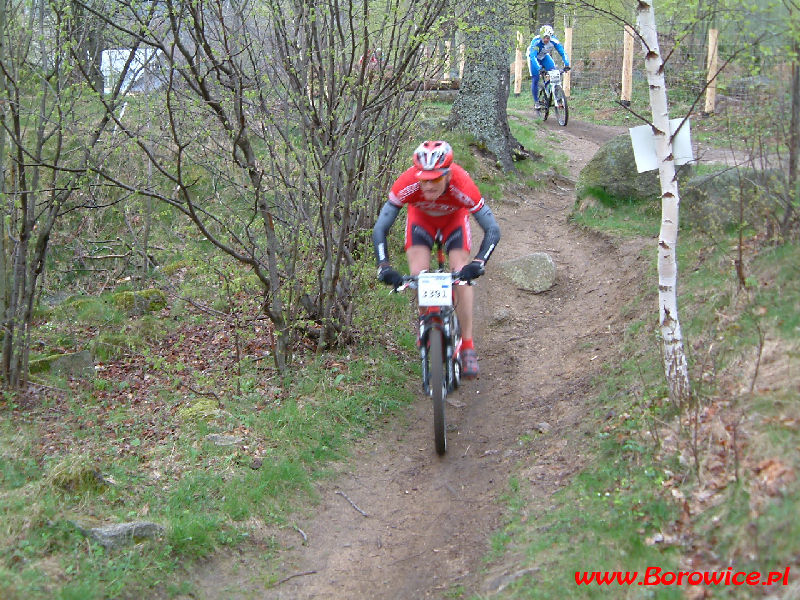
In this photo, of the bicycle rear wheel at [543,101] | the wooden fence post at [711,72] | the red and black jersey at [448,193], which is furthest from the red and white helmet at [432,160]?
the bicycle rear wheel at [543,101]

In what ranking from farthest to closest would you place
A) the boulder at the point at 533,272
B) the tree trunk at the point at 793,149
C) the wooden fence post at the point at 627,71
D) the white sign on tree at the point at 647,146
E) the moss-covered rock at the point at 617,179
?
the wooden fence post at the point at 627,71 → the moss-covered rock at the point at 617,179 → the boulder at the point at 533,272 → the tree trunk at the point at 793,149 → the white sign on tree at the point at 647,146

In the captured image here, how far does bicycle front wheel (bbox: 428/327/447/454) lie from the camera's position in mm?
5316

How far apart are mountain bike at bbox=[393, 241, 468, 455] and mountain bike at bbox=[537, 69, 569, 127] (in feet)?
33.1

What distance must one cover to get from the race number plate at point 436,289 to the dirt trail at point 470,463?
1201mm

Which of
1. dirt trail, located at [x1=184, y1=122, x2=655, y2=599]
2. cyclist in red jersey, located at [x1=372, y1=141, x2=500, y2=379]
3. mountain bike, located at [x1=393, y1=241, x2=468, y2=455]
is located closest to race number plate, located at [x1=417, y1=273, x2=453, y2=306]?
mountain bike, located at [x1=393, y1=241, x2=468, y2=455]

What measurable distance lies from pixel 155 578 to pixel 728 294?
427 centimetres

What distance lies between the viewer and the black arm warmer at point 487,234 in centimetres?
579

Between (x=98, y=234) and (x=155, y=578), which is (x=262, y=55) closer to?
(x=155, y=578)

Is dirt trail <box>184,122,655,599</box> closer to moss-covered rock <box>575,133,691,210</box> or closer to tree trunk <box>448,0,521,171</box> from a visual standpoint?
moss-covered rock <box>575,133,691,210</box>

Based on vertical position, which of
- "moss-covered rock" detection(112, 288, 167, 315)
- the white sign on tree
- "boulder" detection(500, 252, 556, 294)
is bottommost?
"moss-covered rock" detection(112, 288, 167, 315)

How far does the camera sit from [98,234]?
1234 cm

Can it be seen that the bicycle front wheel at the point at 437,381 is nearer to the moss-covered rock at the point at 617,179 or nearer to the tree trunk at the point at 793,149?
the tree trunk at the point at 793,149

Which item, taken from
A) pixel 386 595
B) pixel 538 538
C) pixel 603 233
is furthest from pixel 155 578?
pixel 603 233

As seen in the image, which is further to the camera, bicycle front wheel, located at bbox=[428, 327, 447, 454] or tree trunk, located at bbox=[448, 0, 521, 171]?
tree trunk, located at bbox=[448, 0, 521, 171]
